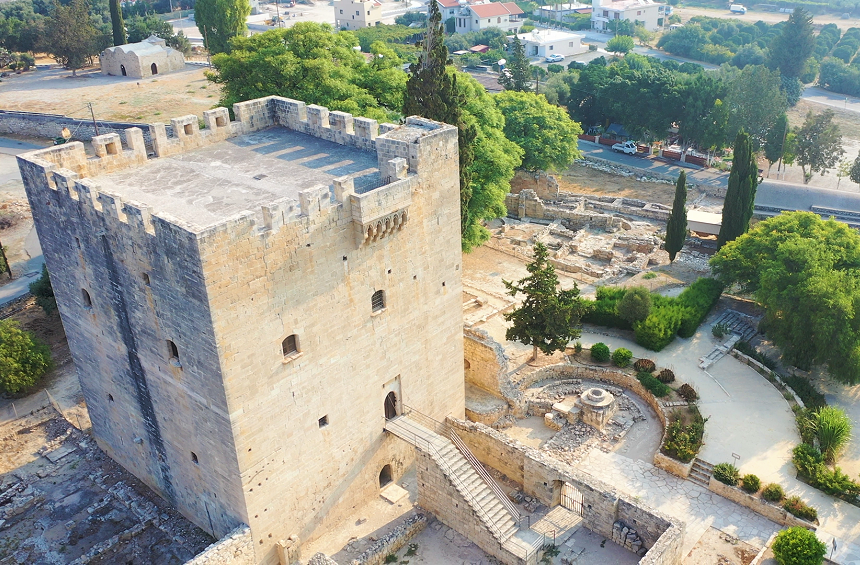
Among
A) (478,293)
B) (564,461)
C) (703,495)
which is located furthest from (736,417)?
(478,293)

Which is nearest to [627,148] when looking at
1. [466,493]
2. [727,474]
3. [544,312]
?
[544,312]

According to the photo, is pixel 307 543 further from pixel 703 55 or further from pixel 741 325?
pixel 703 55

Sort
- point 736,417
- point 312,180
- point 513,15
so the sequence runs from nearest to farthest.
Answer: point 312,180 → point 736,417 → point 513,15

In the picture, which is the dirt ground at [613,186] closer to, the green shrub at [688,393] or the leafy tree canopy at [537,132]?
the leafy tree canopy at [537,132]

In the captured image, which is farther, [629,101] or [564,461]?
[629,101]

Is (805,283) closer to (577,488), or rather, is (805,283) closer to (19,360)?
(577,488)

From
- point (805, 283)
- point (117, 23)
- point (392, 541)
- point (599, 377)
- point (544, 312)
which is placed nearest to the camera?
point (392, 541)

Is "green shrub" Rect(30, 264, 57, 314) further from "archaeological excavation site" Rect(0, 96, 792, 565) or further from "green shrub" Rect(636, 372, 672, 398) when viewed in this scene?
"green shrub" Rect(636, 372, 672, 398)
